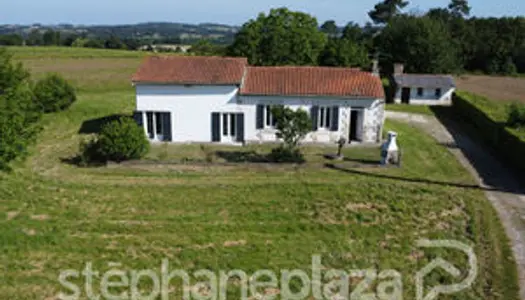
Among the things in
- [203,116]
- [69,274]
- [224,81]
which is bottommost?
[69,274]

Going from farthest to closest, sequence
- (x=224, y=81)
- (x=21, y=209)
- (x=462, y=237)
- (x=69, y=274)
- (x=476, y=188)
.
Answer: (x=224, y=81), (x=476, y=188), (x=21, y=209), (x=462, y=237), (x=69, y=274)

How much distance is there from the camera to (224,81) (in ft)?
75.6

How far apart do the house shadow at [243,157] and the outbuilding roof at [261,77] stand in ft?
10.1

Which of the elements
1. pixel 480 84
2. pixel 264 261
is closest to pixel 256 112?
pixel 264 261

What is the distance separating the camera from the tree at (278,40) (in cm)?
3828

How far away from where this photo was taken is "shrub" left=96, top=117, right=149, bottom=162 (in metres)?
19.9

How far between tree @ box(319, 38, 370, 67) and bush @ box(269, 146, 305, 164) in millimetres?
22048

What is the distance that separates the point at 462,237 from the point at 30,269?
39.5 ft

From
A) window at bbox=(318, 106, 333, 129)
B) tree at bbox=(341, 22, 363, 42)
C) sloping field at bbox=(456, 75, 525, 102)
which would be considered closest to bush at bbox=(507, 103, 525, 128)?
window at bbox=(318, 106, 333, 129)

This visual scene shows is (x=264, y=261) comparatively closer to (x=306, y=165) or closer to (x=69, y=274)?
(x=69, y=274)

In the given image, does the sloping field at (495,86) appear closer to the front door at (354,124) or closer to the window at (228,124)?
the front door at (354,124)

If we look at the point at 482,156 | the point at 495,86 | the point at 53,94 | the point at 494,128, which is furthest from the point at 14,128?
the point at 495,86

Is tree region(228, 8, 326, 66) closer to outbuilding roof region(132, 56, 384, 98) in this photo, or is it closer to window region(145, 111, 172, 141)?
outbuilding roof region(132, 56, 384, 98)

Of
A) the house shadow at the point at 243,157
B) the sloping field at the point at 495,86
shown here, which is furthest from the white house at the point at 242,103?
the sloping field at the point at 495,86
